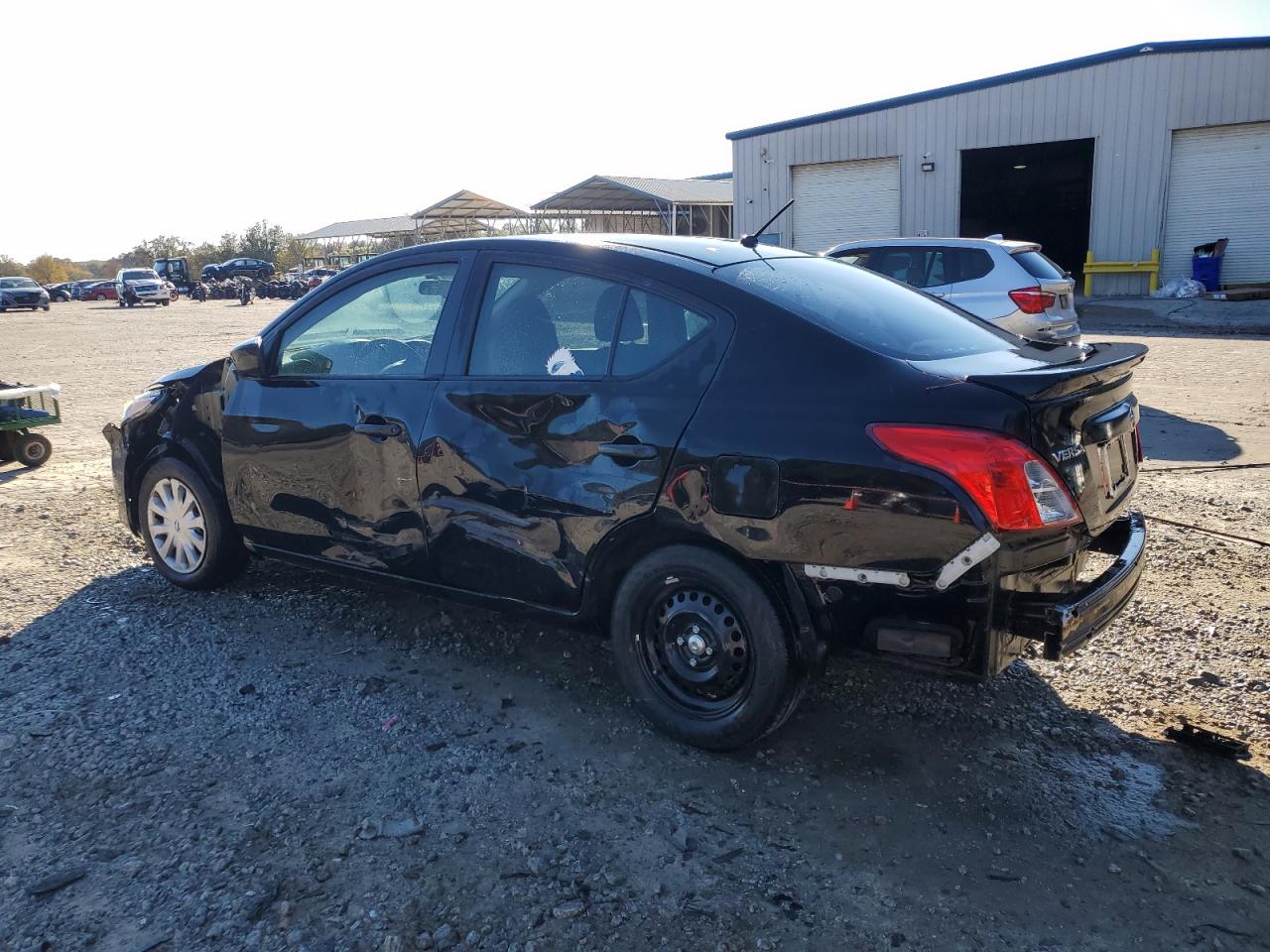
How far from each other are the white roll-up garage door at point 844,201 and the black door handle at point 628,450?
24590mm

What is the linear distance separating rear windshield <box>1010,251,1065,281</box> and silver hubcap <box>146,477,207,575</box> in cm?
790

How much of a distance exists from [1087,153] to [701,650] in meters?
29.8

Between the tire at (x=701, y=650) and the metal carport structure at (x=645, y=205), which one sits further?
the metal carport structure at (x=645, y=205)

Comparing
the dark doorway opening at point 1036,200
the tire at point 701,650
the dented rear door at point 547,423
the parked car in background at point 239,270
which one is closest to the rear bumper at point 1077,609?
the tire at point 701,650

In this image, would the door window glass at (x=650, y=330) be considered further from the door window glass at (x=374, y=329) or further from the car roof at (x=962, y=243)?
the car roof at (x=962, y=243)

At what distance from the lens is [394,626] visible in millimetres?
4559

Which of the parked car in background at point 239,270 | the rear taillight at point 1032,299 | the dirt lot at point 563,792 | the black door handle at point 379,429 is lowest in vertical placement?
the dirt lot at point 563,792

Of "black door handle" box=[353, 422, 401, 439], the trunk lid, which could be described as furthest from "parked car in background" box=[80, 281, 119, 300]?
the trunk lid

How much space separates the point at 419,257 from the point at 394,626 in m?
1.69

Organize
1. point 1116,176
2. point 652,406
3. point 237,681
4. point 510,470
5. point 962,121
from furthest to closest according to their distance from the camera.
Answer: point 962,121 → point 1116,176 → point 237,681 → point 510,470 → point 652,406

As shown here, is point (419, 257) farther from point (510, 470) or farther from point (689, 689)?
point (689, 689)

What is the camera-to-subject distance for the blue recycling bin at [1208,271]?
21.7 meters

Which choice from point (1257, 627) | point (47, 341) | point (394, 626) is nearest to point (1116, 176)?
point (1257, 627)

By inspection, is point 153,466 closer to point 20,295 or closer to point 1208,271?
point 1208,271
